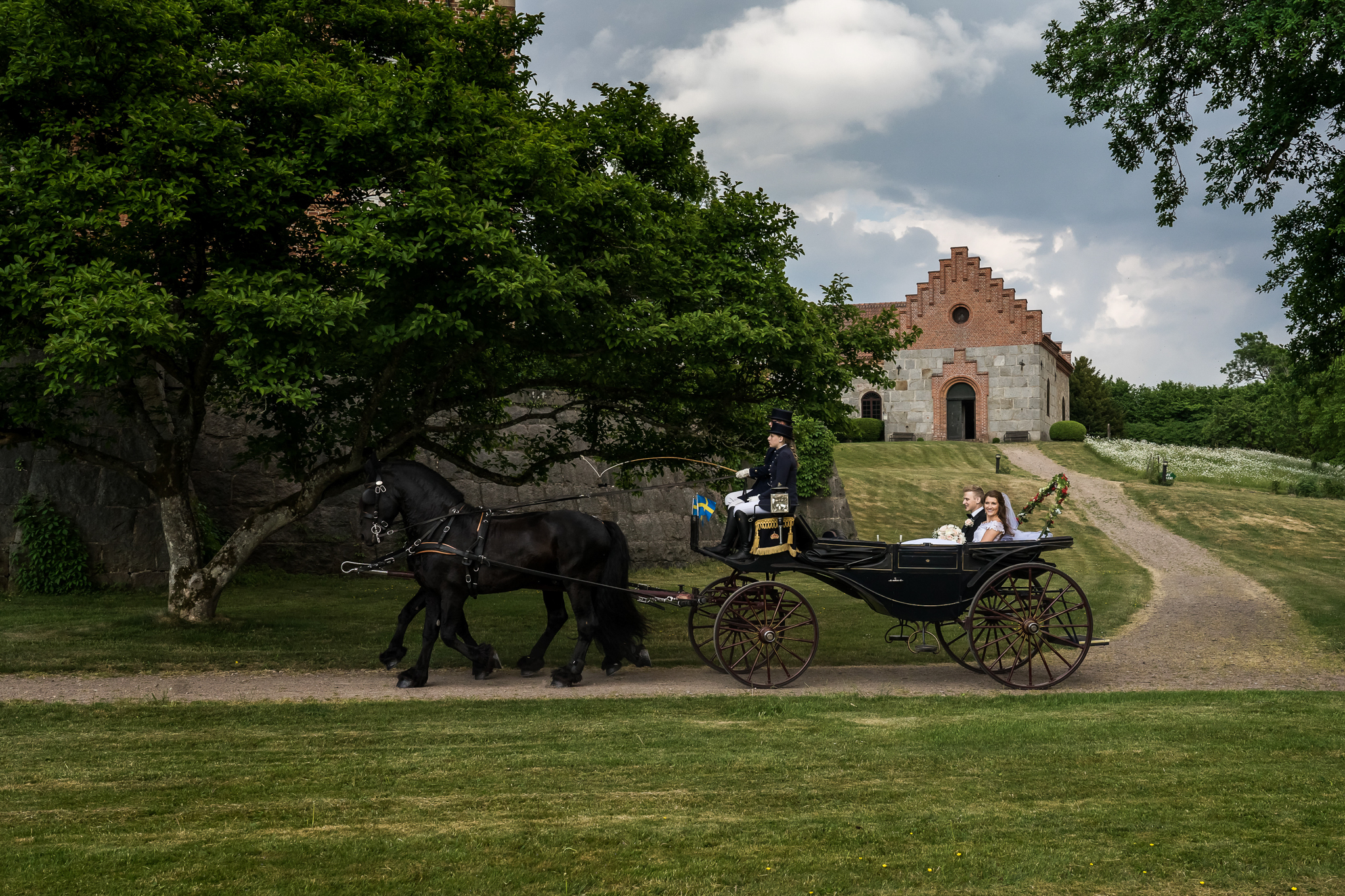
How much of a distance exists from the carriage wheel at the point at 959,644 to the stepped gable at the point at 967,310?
129 ft

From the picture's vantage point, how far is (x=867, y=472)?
37.8 metres

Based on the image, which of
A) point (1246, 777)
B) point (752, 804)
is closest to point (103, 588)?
point (752, 804)

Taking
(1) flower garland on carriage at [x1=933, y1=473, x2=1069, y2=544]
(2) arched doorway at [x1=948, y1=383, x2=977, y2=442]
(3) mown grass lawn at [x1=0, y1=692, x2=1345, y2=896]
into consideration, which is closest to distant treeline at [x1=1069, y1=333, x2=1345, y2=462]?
(2) arched doorway at [x1=948, y1=383, x2=977, y2=442]

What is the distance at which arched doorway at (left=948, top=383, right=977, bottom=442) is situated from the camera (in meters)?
53.9

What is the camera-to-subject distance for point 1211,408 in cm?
7638

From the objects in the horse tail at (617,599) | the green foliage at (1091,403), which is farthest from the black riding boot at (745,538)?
the green foliage at (1091,403)

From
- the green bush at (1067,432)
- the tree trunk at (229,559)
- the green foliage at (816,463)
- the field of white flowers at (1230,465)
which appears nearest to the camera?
the tree trunk at (229,559)

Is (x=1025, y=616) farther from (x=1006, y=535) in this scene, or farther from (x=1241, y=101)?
(x=1241, y=101)

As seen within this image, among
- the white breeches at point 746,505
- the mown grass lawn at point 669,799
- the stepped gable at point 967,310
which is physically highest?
the stepped gable at point 967,310

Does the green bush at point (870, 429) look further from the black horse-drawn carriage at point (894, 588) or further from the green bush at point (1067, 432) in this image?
the black horse-drawn carriage at point (894, 588)

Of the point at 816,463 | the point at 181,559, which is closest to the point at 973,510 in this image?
the point at 181,559

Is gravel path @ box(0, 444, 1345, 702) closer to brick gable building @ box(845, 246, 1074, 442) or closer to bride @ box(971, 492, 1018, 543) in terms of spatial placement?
bride @ box(971, 492, 1018, 543)

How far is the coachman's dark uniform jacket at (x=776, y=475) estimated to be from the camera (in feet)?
32.8

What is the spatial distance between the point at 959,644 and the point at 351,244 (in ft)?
30.6
